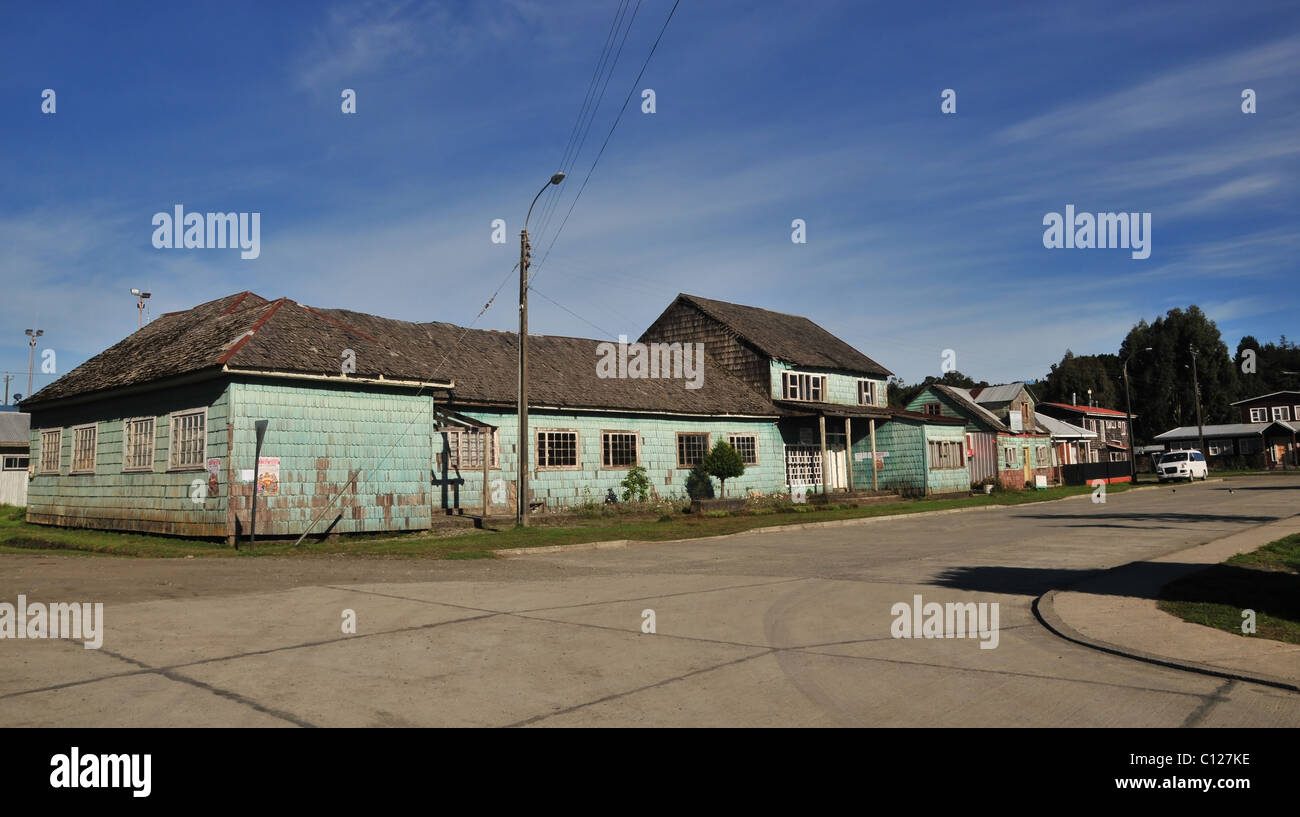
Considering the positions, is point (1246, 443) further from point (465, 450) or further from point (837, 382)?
point (465, 450)

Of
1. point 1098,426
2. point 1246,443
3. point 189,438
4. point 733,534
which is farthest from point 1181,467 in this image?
point 189,438

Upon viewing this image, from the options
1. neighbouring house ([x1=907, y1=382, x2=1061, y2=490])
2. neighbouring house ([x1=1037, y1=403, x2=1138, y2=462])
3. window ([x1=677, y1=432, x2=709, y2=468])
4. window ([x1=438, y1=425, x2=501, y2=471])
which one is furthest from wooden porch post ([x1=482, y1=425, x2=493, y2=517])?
neighbouring house ([x1=1037, y1=403, x2=1138, y2=462])

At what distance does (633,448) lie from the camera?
29.0 metres

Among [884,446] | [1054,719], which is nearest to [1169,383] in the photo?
[884,446]

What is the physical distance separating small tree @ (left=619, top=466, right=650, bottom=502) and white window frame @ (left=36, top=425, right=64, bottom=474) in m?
16.4

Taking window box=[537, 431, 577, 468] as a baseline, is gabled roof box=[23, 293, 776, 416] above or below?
above

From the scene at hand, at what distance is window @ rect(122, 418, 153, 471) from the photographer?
20344 millimetres

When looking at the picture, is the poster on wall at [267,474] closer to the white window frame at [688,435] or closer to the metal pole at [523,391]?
the metal pole at [523,391]

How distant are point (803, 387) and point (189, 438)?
25348mm

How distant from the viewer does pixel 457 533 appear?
69.4ft

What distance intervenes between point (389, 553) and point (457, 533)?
480 cm

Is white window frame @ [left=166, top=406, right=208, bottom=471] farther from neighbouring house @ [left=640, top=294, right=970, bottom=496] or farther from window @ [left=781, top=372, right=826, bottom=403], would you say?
window @ [left=781, top=372, right=826, bottom=403]

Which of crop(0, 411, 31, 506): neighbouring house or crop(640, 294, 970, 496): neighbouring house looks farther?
crop(640, 294, 970, 496): neighbouring house
